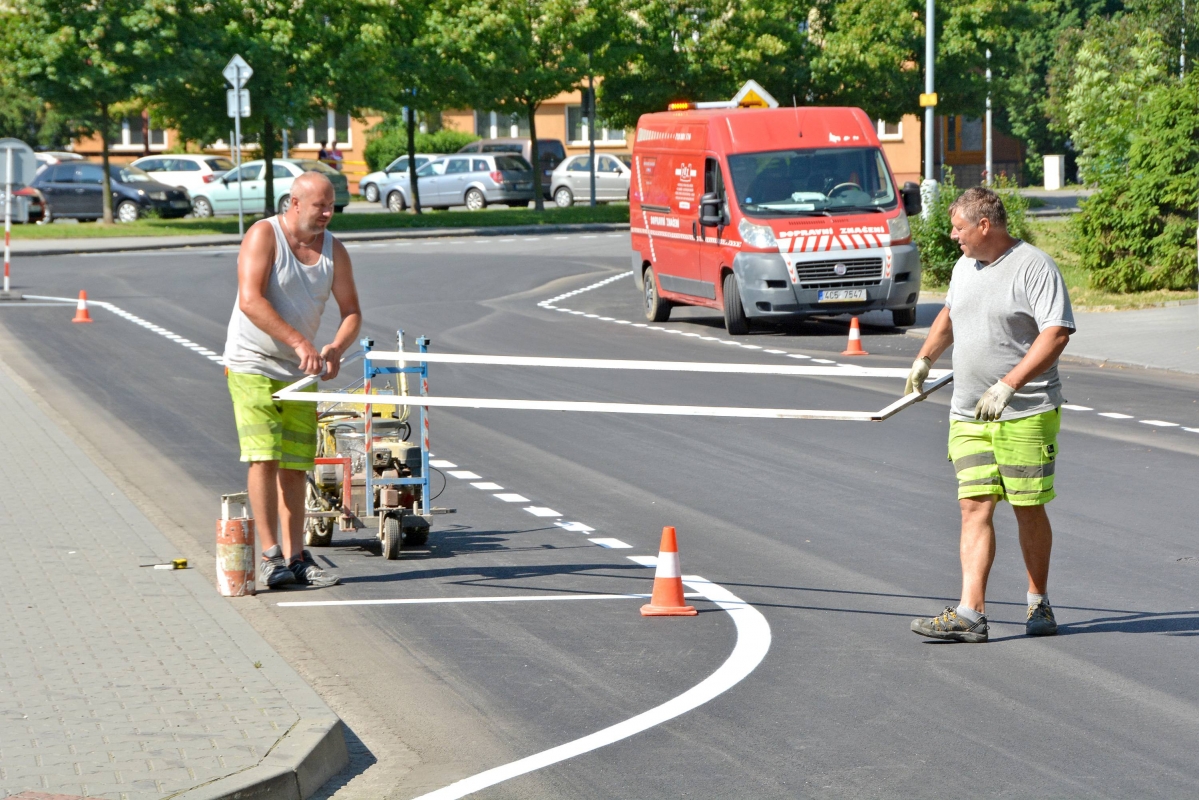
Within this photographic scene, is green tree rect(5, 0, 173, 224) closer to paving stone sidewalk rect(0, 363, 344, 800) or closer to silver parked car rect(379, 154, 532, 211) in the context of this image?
silver parked car rect(379, 154, 532, 211)

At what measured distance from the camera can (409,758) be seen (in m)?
5.70

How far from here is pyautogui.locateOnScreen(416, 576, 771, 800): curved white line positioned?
17.8ft

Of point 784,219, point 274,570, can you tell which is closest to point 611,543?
point 274,570

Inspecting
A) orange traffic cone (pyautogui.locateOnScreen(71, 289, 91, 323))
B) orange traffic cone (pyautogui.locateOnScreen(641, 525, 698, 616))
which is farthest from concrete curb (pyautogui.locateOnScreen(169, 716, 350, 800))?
orange traffic cone (pyautogui.locateOnScreen(71, 289, 91, 323))

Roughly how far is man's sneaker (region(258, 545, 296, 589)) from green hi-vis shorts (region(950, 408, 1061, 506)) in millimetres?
3126

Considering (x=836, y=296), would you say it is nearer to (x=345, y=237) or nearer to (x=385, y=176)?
(x=345, y=237)

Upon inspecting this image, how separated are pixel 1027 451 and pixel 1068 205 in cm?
5094

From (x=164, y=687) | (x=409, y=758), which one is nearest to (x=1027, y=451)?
(x=409, y=758)

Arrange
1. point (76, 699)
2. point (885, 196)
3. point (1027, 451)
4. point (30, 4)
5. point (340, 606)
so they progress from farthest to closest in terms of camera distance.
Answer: point (30, 4) → point (885, 196) → point (340, 606) → point (1027, 451) → point (76, 699)

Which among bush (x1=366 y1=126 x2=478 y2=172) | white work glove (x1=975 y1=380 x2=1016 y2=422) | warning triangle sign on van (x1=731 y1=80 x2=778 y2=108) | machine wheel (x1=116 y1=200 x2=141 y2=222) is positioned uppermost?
bush (x1=366 y1=126 x2=478 y2=172)

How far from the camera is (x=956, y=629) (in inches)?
276

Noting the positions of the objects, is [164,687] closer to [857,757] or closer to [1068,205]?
[857,757]

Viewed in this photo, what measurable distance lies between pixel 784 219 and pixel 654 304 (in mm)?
3004

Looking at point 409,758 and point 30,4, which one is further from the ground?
point 30,4
